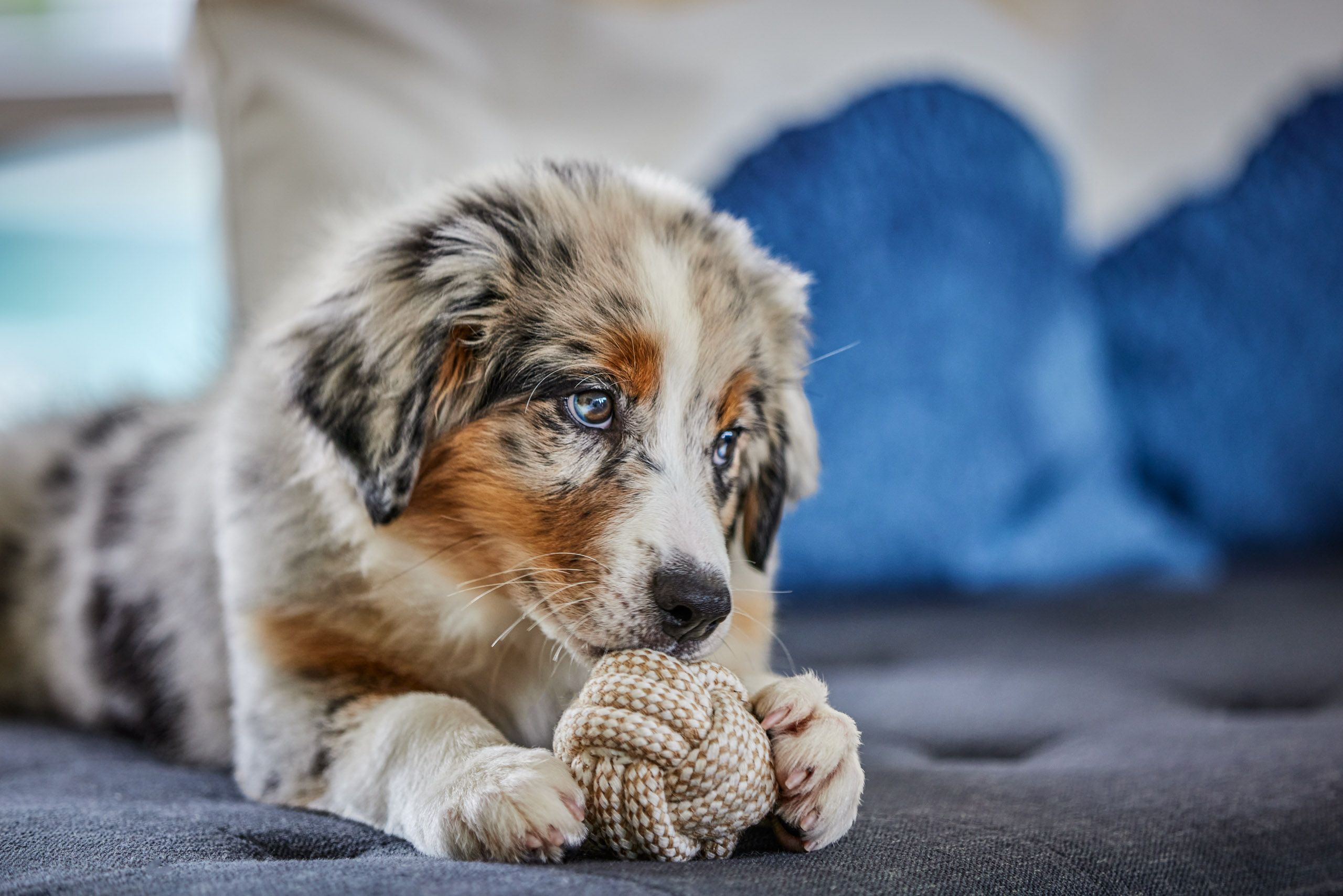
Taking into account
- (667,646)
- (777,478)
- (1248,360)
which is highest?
(1248,360)

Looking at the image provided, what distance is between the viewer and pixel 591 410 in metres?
1.37

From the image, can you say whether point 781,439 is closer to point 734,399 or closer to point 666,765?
point 734,399

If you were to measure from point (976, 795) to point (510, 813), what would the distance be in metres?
0.57

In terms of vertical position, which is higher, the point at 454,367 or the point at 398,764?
the point at 454,367

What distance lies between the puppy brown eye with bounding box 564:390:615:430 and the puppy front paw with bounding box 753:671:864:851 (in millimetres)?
380

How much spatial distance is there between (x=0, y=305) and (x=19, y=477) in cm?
191

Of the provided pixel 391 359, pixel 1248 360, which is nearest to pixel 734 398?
pixel 391 359

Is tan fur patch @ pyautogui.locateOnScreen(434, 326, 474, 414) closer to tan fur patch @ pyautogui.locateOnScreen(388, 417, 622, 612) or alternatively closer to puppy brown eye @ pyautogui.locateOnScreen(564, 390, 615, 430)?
tan fur patch @ pyautogui.locateOnScreen(388, 417, 622, 612)

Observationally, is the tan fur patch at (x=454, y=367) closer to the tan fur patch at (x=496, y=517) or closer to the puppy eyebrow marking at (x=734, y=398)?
the tan fur patch at (x=496, y=517)

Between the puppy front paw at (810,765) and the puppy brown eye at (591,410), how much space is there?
1.25 ft

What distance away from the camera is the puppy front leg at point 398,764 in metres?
1.02

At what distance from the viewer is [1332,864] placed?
4.19 ft

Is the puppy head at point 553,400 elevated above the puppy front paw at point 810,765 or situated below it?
above

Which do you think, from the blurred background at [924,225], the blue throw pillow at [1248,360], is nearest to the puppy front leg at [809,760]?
the blurred background at [924,225]
